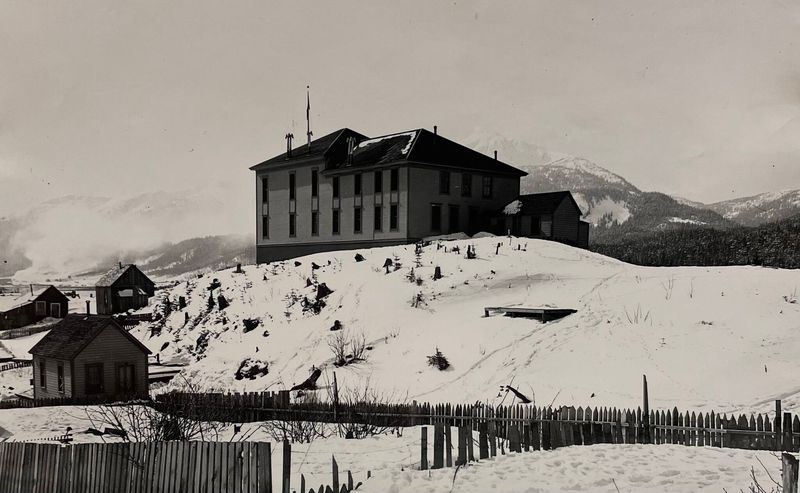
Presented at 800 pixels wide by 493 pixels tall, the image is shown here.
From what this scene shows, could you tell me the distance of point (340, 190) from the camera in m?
49.9

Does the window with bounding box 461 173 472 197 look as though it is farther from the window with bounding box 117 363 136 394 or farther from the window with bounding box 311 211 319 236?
the window with bounding box 117 363 136 394

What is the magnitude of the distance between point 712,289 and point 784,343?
6.22 metres

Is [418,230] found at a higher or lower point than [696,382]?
higher

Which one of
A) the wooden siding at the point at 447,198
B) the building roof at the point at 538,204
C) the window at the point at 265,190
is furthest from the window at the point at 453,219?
the window at the point at 265,190

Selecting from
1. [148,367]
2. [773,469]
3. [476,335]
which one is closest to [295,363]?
[476,335]

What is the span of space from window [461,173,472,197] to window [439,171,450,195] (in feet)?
4.47

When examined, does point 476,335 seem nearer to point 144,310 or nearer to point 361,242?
point 361,242

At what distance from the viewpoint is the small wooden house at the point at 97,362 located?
3538 cm

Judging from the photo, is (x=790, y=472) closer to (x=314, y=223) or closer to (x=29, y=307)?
(x=314, y=223)

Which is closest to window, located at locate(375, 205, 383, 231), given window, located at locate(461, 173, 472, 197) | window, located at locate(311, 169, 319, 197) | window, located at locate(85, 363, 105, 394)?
window, located at locate(461, 173, 472, 197)

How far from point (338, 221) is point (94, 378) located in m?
20.6

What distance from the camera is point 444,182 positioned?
47.0 metres

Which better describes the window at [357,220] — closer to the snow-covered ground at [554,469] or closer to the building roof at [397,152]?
the building roof at [397,152]

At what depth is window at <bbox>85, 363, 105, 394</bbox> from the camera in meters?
35.6
